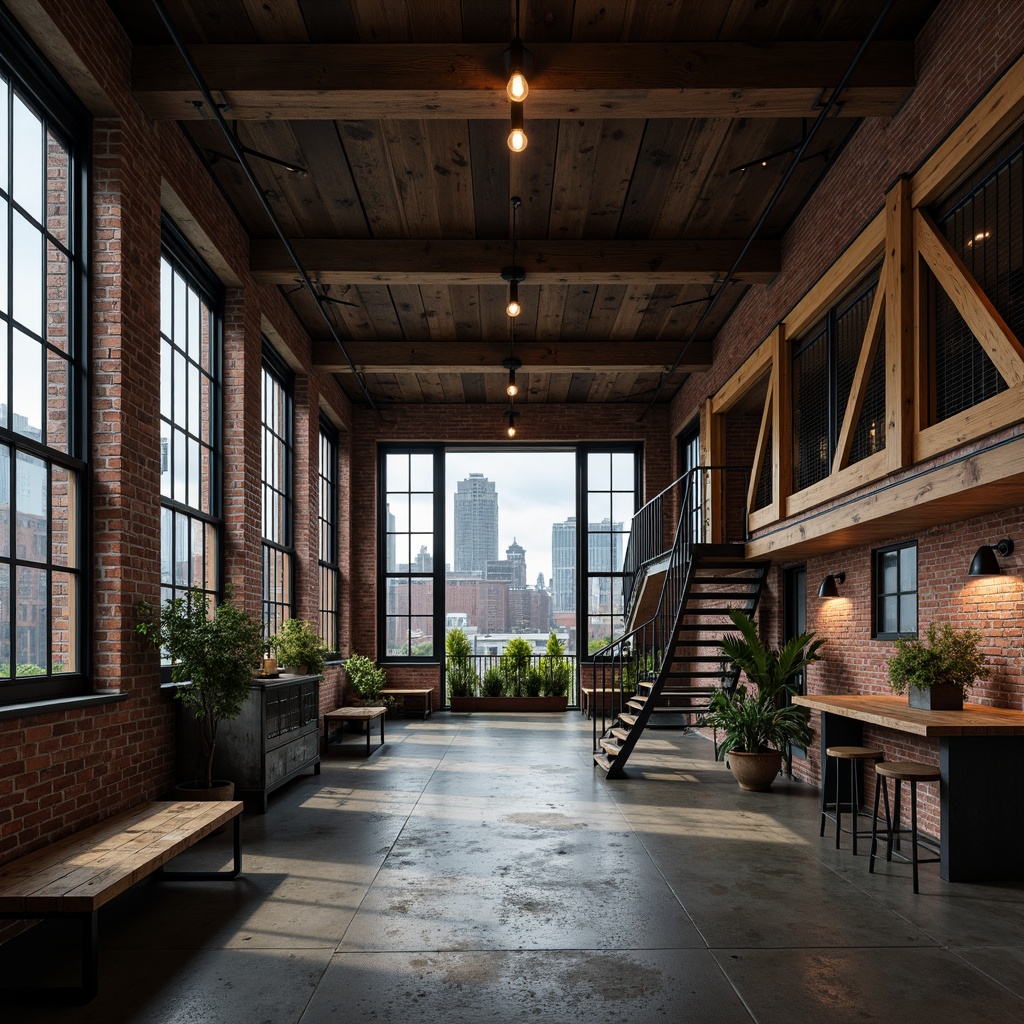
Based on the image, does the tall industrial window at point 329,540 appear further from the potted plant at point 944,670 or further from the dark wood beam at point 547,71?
the potted plant at point 944,670

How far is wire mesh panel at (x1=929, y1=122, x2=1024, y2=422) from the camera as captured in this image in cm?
457

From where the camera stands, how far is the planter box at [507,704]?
48.0 ft

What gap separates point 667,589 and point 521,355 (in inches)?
140

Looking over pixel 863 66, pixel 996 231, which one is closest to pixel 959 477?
pixel 996 231

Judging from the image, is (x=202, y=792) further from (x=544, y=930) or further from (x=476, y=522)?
(x=476, y=522)

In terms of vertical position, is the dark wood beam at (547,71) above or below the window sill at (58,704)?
above

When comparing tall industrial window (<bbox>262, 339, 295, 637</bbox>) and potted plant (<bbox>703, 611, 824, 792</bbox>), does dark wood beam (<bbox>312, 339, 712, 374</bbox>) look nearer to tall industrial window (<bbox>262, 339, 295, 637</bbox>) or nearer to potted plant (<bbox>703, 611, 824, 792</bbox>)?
tall industrial window (<bbox>262, 339, 295, 637</bbox>)

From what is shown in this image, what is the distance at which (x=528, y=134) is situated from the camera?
21.3 ft

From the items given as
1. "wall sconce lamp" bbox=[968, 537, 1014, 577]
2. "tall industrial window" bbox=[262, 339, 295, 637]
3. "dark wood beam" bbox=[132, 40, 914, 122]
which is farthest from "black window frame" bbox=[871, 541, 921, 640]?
"tall industrial window" bbox=[262, 339, 295, 637]

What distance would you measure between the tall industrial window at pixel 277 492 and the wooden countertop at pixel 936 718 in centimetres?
582

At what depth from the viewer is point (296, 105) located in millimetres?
5672

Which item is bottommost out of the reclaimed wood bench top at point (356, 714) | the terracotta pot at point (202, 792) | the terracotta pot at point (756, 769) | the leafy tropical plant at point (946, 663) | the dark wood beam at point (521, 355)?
the terracotta pot at point (756, 769)

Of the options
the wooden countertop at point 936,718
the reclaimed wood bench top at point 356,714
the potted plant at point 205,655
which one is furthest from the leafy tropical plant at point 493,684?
the wooden countertop at point 936,718

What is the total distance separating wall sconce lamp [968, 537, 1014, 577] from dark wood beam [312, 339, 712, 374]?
633 centimetres
